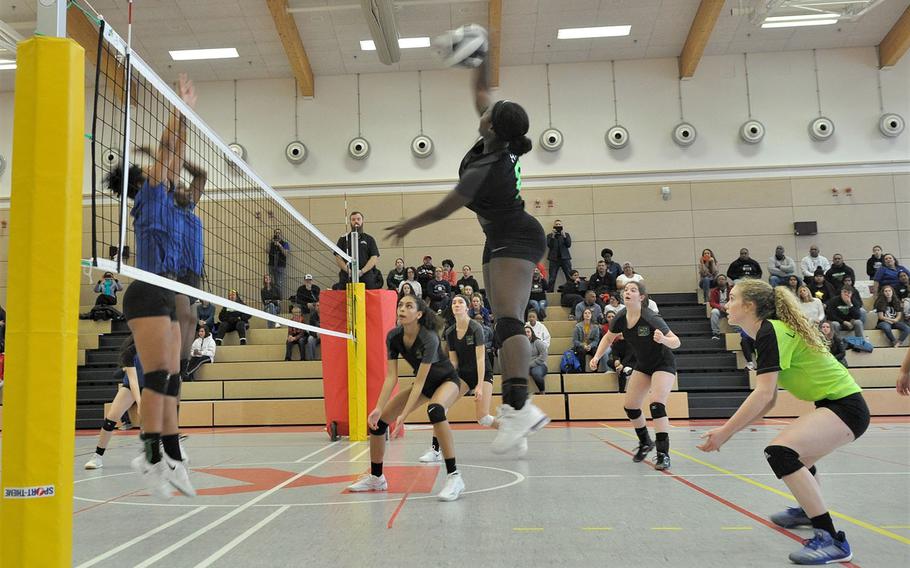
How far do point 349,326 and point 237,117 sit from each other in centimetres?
1196

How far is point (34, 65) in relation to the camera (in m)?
3.01

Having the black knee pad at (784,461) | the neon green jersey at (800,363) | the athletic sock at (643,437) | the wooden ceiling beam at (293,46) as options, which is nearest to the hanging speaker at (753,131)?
the wooden ceiling beam at (293,46)

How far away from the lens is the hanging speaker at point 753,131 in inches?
749

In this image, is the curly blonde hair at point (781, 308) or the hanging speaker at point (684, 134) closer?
the curly blonde hair at point (781, 308)

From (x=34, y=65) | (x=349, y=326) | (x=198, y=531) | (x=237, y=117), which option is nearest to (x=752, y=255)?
(x=349, y=326)

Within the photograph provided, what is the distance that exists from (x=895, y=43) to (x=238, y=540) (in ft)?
68.8

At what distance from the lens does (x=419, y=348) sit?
6.36 meters

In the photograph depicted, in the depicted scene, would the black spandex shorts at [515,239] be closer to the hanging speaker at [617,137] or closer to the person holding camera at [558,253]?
the person holding camera at [558,253]

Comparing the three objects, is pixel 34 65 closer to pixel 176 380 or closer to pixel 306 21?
pixel 176 380

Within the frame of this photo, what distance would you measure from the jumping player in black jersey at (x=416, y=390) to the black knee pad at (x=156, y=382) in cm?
215

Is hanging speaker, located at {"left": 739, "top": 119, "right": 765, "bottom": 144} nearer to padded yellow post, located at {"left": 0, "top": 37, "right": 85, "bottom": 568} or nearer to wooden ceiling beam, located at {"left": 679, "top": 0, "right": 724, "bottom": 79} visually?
wooden ceiling beam, located at {"left": 679, "top": 0, "right": 724, "bottom": 79}

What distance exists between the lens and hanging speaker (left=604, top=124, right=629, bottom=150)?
19.2 m

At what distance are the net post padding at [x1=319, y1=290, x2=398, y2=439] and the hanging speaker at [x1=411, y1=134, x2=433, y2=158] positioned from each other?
374 inches

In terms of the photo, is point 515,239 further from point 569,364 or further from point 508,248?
point 569,364
